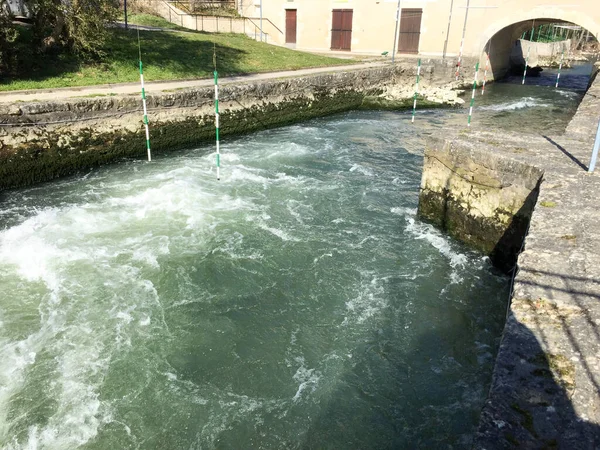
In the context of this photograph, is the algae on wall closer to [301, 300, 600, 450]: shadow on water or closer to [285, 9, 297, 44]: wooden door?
[301, 300, 600, 450]: shadow on water

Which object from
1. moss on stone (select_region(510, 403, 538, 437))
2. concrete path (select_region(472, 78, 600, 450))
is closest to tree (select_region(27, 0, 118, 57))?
concrete path (select_region(472, 78, 600, 450))

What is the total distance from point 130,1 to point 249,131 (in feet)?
61.3

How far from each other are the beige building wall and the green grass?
6610 millimetres

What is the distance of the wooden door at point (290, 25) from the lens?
32719 millimetres

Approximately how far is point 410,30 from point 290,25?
8.35 meters

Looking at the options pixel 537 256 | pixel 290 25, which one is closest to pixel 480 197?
pixel 537 256

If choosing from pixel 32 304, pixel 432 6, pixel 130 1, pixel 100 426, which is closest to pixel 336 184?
pixel 32 304

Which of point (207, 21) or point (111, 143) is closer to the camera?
point (111, 143)

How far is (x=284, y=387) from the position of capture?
5469mm

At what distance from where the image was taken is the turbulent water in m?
5.04

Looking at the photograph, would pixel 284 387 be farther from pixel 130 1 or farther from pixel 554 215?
pixel 130 1

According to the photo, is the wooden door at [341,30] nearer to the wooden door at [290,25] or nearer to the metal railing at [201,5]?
the wooden door at [290,25]

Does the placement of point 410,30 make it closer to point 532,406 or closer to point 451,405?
point 451,405

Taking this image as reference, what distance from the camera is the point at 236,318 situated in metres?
6.61
